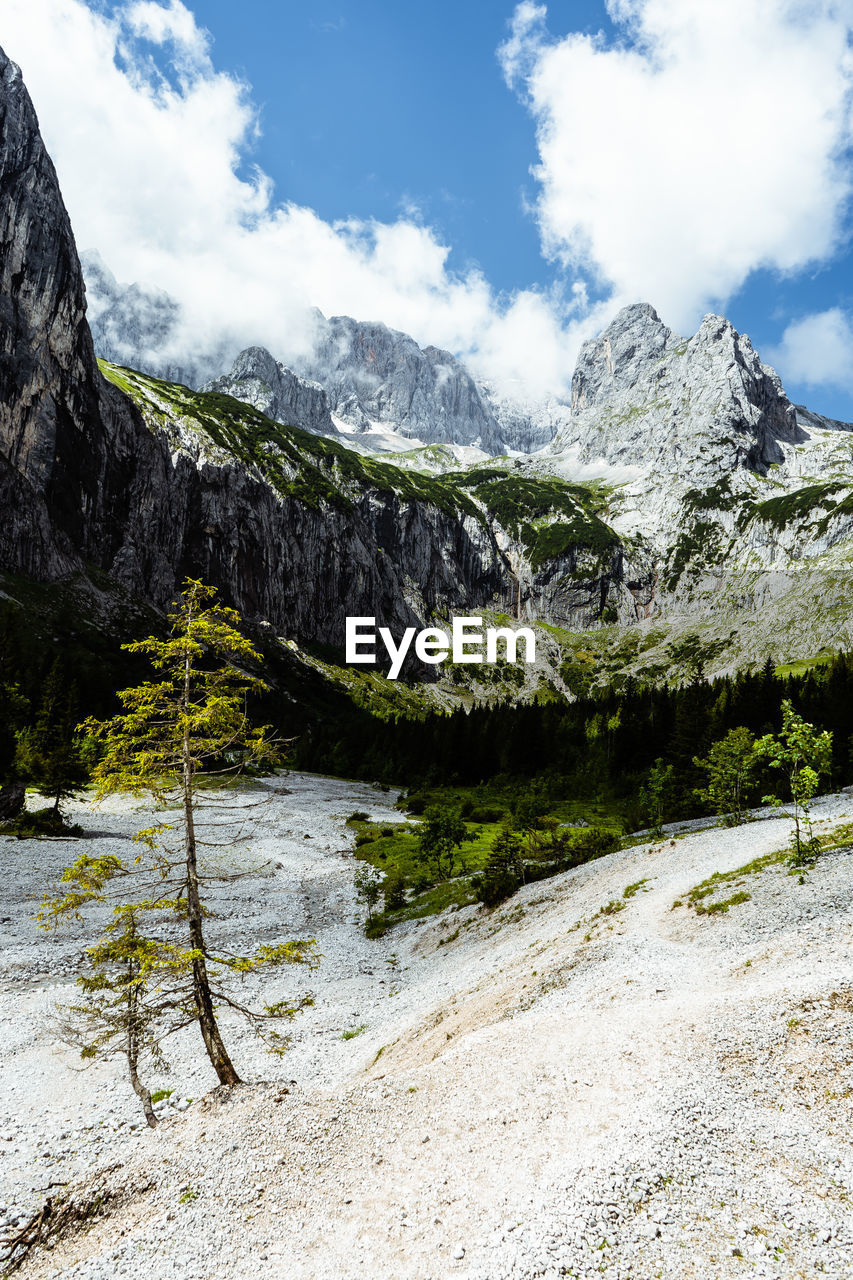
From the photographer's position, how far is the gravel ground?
902cm

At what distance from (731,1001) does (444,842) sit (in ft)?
115

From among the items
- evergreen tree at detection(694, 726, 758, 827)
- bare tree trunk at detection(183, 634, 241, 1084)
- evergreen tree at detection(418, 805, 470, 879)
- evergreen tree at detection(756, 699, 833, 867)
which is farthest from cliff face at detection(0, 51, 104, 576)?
evergreen tree at detection(756, 699, 833, 867)

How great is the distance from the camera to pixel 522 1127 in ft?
38.5

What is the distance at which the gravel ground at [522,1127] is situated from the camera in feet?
29.6

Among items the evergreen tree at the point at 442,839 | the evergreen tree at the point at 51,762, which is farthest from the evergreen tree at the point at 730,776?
the evergreen tree at the point at 51,762

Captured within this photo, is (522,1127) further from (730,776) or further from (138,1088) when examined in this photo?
(730,776)

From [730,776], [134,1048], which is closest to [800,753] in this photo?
[134,1048]

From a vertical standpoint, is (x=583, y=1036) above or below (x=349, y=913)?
above

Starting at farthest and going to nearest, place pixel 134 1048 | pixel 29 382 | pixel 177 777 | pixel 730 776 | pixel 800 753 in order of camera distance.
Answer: pixel 29 382 → pixel 730 776 → pixel 800 753 → pixel 177 777 → pixel 134 1048

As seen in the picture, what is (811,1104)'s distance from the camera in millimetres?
10648

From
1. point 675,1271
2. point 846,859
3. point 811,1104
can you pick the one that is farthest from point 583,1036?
point 846,859

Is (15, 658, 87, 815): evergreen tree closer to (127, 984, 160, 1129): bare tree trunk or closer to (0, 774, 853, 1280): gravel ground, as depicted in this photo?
(0, 774, 853, 1280): gravel ground

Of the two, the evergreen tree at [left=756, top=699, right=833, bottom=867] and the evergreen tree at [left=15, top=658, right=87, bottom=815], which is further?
the evergreen tree at [left=15, top=658, right=87, bottom=815]

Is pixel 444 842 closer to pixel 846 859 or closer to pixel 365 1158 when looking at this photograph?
pixel 846 859
